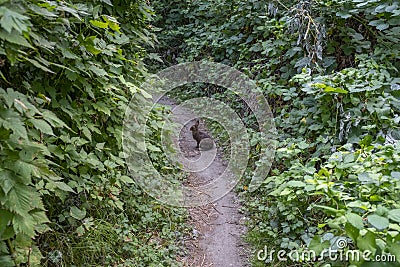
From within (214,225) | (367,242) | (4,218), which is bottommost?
(214,225)

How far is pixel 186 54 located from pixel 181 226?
5484 millimetres

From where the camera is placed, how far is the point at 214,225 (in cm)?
335

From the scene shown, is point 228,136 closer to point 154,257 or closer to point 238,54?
point 238,54

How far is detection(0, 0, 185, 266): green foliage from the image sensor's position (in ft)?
4.99

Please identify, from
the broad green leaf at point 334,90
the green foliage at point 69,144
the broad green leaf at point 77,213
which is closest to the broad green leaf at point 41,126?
the green foliage at point 69,144

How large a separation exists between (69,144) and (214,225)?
1.77 meters

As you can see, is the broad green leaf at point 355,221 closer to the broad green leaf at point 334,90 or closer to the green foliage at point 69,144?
the green foliage at point 69,144

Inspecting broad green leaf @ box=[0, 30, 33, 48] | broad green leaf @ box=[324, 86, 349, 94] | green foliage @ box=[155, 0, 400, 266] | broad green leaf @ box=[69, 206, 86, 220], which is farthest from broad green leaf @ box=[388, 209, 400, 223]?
broad green leaf @ box=[69, 206, 86, 220]

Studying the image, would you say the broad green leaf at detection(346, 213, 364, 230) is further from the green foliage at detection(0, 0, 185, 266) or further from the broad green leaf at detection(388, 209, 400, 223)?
the green foliage at detection(0, 0, 185, 266)

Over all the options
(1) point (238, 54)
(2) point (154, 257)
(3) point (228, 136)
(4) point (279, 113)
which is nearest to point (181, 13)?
(1) point (238, 54)

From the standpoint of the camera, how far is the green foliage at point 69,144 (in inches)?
59.8

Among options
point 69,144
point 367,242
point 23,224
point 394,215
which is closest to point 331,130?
point 394,215

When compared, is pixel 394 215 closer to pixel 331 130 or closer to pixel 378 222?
pixel 378 222

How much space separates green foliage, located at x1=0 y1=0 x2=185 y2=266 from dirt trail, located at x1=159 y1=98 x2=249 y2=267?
0.21 meters
